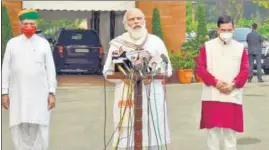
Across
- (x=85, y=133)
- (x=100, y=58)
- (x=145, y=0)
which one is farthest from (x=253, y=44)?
(x=85, y=133)

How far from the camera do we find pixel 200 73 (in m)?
6.67

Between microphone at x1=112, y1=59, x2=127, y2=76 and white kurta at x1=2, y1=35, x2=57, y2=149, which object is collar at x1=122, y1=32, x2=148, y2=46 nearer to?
microphone at x1=112, y1=59, x2=127, y2=76

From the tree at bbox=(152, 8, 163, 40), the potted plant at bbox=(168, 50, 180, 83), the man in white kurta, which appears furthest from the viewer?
the tree at bbox=(152, 8, 163, 40)

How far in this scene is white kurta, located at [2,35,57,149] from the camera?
6.54 m

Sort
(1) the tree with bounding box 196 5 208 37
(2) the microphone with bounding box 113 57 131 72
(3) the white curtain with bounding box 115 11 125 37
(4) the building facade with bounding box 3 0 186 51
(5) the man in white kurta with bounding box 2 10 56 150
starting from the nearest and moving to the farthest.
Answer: (2) the microphone with bounding box 113 57 131 72
(5) the man in white kurta with bounding box 2 10 56 150
(1) the tree with bounding box 196 5 208 37
(4) the building facade with bounding box 3 0 186 51
(3) the white curtain with bounding box 115 11 125 37

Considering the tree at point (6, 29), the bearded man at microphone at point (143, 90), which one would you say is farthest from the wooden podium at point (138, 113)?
the tree at point (6, 29)

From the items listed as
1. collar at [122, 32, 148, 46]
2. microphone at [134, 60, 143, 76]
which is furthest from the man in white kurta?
microphone at [134, 60, 143, 76]

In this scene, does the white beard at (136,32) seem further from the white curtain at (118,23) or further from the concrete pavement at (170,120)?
the white curtain at (118,23)

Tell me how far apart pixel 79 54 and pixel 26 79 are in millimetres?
14233

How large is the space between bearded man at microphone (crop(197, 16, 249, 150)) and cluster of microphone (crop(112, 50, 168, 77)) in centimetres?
114

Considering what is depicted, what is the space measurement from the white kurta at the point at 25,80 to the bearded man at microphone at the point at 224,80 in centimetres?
167

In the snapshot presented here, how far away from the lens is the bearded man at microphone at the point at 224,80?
6559 mm

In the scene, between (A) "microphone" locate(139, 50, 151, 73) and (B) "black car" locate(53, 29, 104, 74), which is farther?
(B) "black car" locate(53, 29, 104, 74)

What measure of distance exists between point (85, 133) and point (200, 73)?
11.5 ft
